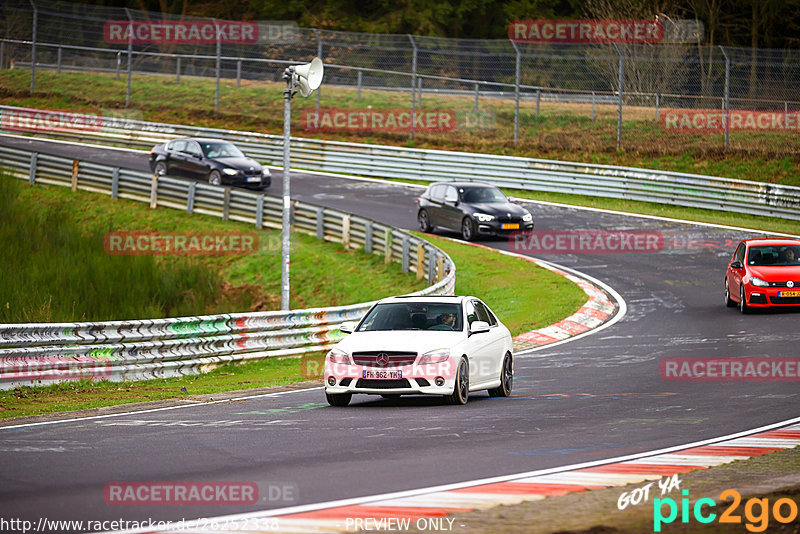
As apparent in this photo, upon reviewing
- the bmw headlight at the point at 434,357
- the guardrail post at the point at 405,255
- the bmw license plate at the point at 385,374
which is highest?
the bmw headlight at the point at 434,357

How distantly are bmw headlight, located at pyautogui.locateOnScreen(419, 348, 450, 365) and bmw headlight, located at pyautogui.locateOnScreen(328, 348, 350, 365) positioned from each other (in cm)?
87

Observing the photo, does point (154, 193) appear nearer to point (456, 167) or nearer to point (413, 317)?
point (456, 167)

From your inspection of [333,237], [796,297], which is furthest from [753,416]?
[333,237]

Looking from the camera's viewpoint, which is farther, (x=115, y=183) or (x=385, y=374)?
(x=115, y=183)

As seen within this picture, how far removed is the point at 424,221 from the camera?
34281mm

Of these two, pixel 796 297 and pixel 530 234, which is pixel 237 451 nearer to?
pixel 796 297

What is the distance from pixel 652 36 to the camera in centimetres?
5228

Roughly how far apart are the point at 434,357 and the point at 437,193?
20.8 metres

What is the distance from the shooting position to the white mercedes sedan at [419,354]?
43.6ft

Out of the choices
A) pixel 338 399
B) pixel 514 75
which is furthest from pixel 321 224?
pixel 338 399

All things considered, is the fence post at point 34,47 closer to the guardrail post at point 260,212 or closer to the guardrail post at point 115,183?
the guardrail post at point 115,183

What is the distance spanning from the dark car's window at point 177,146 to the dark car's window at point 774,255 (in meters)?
21.2

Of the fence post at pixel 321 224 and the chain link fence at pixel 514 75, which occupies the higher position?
the chain link fence at pixel 514 75

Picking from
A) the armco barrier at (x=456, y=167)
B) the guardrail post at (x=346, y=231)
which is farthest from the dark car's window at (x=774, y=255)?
the armco barrier at (x=456, y=167)
